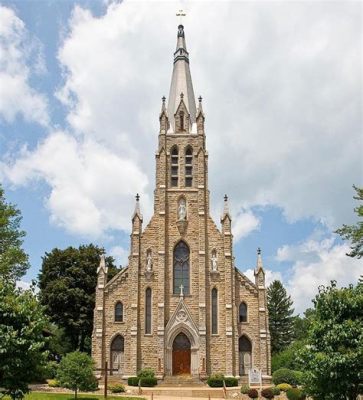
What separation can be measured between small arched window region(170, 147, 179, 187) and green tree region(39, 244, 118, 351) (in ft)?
39.1

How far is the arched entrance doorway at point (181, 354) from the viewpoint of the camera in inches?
1710

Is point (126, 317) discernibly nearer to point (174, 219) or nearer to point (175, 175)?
point (174, 219)

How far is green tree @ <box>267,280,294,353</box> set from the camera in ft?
228

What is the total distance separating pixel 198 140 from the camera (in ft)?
161

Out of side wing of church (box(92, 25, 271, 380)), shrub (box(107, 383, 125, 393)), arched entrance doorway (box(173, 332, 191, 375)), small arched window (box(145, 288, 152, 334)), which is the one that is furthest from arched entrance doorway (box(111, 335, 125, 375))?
shrub (box(107, 383, 125, 393))

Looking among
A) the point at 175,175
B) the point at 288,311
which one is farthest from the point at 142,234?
the point at 288,311

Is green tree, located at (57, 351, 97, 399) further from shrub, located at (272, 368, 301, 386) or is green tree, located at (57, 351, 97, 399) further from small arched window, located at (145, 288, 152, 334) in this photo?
shrub, located at (272, 368, 301, 386)

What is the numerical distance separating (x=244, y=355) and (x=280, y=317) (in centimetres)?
2676

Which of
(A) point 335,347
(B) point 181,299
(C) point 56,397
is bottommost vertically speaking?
(C) point 56,397

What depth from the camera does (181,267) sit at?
4581 centimetres

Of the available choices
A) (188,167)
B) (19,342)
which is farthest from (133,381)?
(19,342)

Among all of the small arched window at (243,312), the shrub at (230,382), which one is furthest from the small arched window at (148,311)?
the small arched window at (243,312)

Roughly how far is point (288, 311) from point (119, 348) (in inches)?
1280

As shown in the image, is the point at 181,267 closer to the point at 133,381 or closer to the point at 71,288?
the point at 133,381
